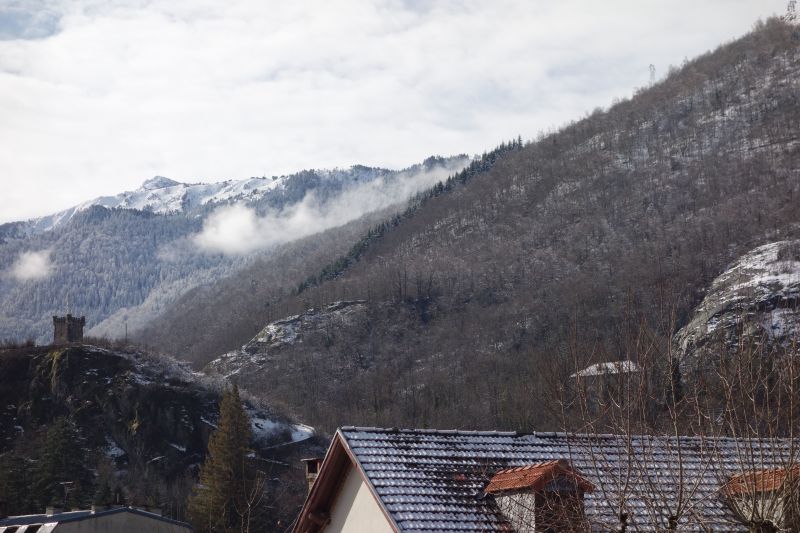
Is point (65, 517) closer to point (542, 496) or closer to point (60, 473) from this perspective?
point (60, 473)

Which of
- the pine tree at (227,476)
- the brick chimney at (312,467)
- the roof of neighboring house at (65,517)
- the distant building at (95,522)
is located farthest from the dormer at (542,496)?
the pine tree at (227,476)

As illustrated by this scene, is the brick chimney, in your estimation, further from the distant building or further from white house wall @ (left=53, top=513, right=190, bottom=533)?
white house wall @ (left=53, top=513, right=190, bottom=533)

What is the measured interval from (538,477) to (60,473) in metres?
87.7

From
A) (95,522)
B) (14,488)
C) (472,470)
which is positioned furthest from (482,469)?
(14,488)

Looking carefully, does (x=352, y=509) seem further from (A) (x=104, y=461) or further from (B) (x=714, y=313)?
(B) (x=714, y=313)

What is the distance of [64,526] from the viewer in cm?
6334

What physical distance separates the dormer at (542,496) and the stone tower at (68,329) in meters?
152

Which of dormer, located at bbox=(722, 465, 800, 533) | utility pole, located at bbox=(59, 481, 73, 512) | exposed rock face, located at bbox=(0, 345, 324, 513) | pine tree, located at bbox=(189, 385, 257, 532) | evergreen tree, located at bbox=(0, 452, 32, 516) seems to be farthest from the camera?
exposed rock face, located at bbox=(0, 345, 324, 513)

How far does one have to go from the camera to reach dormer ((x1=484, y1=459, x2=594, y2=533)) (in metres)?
20.5

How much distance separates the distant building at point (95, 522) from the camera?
63625 mm

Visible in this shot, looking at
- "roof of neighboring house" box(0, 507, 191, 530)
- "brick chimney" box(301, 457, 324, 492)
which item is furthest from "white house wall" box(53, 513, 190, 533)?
"brick chimney" box(301, 457, 324, 492)

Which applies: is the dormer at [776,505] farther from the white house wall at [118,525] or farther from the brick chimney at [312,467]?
the white house wall at [118,525]

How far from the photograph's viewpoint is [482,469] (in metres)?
23.0

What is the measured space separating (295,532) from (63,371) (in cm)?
13067
